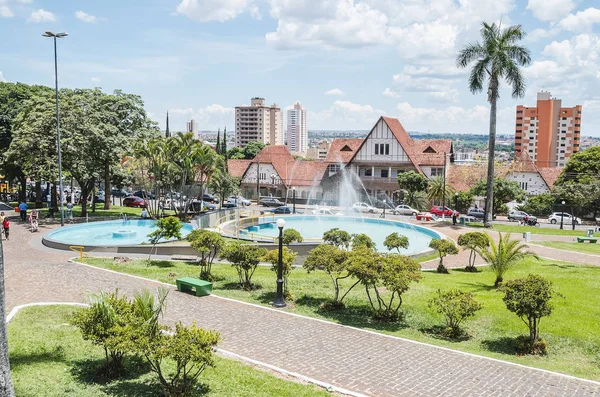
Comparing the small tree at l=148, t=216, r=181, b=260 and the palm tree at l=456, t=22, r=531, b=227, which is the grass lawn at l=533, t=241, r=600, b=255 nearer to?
the palm tree at l=456, t=22, r=531, b=227

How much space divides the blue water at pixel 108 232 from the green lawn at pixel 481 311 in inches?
369

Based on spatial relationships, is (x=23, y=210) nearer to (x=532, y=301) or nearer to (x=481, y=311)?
(x=481, y=311)

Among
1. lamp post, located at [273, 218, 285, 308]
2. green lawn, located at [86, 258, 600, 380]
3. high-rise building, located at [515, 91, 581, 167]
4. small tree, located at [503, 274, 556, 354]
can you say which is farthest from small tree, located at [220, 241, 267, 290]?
high-rise building, located at [515, 91, 581, 167]

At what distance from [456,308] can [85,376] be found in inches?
341

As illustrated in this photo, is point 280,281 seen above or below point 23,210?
below

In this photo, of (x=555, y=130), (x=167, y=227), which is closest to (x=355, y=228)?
(x=167, y=227)

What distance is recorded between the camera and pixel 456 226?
40.1m

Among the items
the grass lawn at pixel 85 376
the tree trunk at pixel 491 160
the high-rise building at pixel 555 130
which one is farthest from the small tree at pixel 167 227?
the high-rise building at pixel 555 130

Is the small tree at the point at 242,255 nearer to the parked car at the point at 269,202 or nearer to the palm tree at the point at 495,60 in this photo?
the palm tree at the point at 495,60

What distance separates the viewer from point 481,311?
14.9m

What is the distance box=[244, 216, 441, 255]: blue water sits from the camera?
35334 mm

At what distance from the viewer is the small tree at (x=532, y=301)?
12.0 metres

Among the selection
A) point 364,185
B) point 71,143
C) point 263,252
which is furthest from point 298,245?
point 364,185

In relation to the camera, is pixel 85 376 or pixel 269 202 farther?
pixel 269 202
